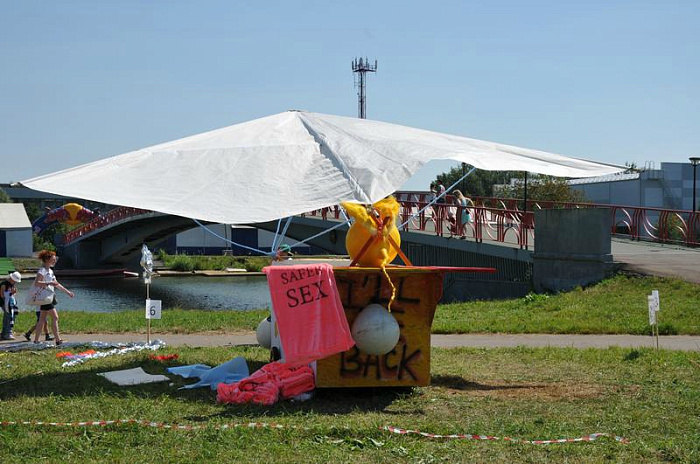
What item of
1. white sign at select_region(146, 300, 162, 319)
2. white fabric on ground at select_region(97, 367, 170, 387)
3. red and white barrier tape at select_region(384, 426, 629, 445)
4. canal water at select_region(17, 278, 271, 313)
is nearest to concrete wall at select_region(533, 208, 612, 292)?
canal water at select_region(17, 278, 271, 313)

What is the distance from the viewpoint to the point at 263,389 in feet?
31.3

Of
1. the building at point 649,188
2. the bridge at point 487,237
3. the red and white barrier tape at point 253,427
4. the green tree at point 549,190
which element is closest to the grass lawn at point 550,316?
the bridge at point 487,237

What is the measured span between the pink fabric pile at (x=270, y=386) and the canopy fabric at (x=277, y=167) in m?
1.80

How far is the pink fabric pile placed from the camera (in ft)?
31.0

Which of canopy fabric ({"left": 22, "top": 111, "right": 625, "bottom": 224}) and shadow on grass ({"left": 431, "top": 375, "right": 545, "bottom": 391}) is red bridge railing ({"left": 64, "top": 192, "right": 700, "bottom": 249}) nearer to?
canopy fabric ({"left": 22, "top": 111, "right": 625, "bottom": 224})

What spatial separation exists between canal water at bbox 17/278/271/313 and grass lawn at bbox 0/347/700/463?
54.4 feet

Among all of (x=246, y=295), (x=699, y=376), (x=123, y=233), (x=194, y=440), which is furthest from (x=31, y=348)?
(x=123, y=233)

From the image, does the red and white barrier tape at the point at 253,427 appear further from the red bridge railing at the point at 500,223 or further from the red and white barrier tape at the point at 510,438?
the red bridge railing at the point at 500,223

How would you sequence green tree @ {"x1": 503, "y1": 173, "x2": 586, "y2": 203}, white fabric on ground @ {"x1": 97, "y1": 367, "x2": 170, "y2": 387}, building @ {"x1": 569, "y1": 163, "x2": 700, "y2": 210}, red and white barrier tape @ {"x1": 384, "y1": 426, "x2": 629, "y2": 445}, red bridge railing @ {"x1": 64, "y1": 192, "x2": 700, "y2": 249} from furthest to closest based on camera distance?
building @ {"x1": 569, "y1": 163, "x2": 700, "y2": 210} < green tree @ {"x1": 503, "y1": 173, "x2": 586, "y2": 203} < red bridge railing @ {"x1": 64, "y1": 192, "x2": 700, "y2": 249} < white fabric on ground @ {"x1": 97, "y1": 367, "x2": 170, "y2": 387} < red and white barrier tape @ {"x1": 384, "y1": 426, "x2": 629, "y2": 445}

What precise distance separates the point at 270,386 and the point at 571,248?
45.9 feet

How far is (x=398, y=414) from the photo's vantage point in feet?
29.7

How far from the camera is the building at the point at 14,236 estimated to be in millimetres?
69625

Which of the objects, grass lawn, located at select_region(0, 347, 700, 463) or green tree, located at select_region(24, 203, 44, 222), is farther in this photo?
green tree, located at select_region(24, 203, 44, 222)

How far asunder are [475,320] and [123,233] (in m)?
49.3
